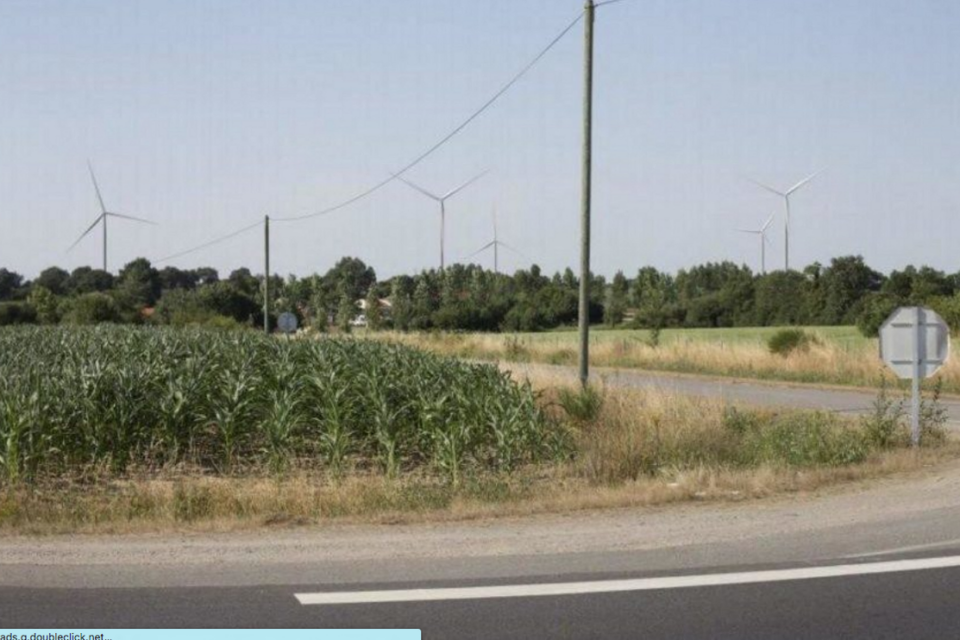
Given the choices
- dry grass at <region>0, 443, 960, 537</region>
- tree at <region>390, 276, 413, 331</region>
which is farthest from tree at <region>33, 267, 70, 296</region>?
dry grass at <region>0, 443, 960, 537</region>

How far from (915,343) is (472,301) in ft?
231

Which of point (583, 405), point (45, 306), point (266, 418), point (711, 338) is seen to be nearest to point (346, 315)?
point (45, 306)

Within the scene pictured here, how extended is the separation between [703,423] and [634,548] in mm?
8132

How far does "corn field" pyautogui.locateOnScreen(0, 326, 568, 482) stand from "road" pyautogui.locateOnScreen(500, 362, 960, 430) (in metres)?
3.91

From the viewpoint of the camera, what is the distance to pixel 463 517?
1142 cm

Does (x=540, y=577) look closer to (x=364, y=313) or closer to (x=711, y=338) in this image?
(x=711, y=338)

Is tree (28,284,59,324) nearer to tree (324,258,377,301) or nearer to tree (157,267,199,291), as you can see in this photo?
tree (324,258,377,301)

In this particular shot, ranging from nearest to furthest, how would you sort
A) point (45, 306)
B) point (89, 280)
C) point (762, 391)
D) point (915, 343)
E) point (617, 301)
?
1. point (915, 343)
2. point (762, 391)
3. point (45, 306)
4. point (617, 301)
5. point (89, 280)

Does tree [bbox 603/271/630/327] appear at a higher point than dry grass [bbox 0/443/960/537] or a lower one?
higher

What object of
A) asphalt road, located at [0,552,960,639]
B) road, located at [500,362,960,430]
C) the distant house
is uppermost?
the distant house

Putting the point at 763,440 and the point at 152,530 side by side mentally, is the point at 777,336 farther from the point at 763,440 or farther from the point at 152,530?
the point at 152,530

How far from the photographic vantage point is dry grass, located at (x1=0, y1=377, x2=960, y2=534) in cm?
1151

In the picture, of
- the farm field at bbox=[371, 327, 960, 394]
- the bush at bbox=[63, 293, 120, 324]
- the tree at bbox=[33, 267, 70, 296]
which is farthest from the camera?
the tree at bbox=[33, 267, 70, 296]

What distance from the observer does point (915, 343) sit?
15.9 m
